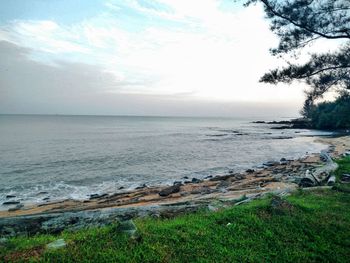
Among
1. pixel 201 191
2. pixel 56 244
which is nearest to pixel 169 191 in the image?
pixel 201 191

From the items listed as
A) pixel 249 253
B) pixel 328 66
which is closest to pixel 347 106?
pixel 328 66

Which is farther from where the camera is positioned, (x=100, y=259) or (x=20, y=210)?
(x=20, y=210)

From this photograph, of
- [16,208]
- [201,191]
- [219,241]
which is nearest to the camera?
[219,241]

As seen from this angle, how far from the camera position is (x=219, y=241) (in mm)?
5465

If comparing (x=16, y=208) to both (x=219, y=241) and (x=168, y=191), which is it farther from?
(x=219, y=241)

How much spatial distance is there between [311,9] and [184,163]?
68.0 ft

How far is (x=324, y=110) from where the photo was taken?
81.8 m

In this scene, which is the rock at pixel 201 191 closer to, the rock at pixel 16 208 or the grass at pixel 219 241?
the grass at pixel 219 241

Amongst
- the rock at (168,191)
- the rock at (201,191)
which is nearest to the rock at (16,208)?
the rock at (168,191)

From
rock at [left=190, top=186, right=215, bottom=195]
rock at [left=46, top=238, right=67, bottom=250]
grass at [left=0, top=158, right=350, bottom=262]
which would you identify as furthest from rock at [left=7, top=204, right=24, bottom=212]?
rock at [left=46, top=238, right=67, bottom=250]

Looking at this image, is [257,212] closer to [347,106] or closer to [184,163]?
[347,106]

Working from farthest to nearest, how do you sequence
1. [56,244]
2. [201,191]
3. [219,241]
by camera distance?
[201,191] → [219,241] → [56,244]

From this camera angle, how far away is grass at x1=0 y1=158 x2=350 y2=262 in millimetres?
4646

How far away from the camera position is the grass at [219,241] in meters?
4.65
